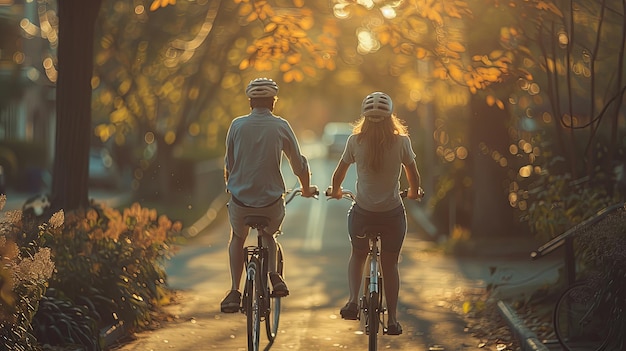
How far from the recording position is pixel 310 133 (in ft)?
517

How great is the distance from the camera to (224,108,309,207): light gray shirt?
9.48 meters

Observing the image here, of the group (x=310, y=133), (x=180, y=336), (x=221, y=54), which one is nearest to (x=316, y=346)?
(x=180, y=336)

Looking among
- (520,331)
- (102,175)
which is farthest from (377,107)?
(102,175)

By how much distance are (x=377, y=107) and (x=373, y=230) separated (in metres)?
0.90

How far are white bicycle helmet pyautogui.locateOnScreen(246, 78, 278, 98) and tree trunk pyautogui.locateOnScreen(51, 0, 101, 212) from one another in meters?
4.67

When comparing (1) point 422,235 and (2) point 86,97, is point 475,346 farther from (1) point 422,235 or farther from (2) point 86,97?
(1) point 422,235

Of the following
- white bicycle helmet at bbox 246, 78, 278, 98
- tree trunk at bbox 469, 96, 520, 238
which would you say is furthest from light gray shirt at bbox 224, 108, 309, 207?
tree trunk at bbox 469, 96, 520, 238

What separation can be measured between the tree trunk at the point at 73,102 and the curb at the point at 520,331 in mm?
4913

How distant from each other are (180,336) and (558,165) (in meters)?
6.31

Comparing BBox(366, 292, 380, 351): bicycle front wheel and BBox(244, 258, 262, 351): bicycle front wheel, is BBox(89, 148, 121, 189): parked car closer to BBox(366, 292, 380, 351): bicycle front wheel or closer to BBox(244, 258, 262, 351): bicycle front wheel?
BBox(244, 258, 262, 351): bicycle front wheel

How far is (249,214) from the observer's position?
952cm

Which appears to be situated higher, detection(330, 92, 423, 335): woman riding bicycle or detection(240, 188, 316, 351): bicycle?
detection(330, 92, 423, 335): woman riding bicycle

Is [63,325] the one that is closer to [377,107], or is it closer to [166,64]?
[377,107]

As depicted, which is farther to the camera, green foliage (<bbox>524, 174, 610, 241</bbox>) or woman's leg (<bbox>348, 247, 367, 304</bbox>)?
green foliage (<bbox>524, 174, 610, 241</bbox>)
